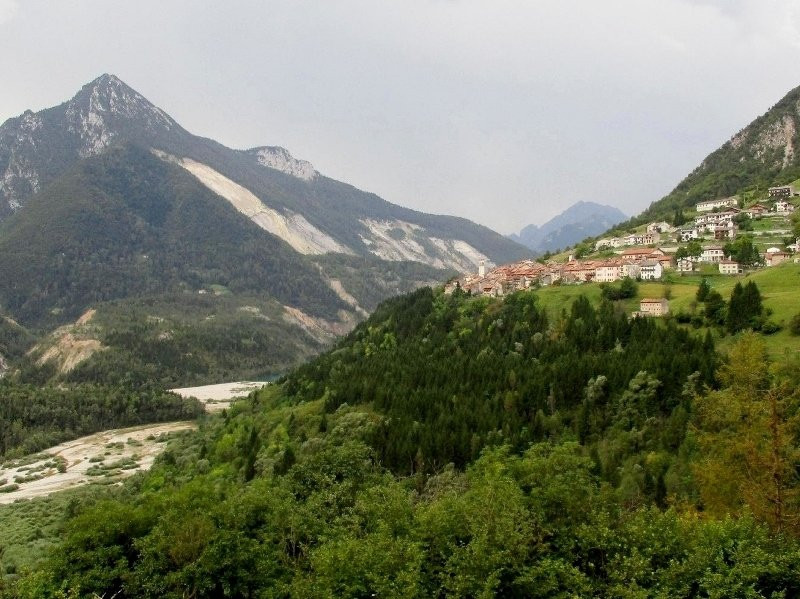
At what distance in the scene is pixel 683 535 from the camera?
2614 cm

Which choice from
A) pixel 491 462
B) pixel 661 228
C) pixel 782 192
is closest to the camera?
pixel 491 462

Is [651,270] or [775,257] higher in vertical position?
[651,270]

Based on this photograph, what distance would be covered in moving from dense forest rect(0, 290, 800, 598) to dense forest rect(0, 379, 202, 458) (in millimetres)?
70021

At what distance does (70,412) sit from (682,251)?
417 ft

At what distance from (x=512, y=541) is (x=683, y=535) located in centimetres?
701

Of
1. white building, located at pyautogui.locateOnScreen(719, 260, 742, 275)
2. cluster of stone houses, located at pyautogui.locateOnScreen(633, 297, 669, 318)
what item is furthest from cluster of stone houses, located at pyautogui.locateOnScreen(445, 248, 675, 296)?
cluster of stone houses, located at pyautogui.locateOnScreen(633, 297, 669, 318)

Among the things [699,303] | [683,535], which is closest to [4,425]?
[699,303]

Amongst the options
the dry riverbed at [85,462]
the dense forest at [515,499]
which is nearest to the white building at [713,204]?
the dense forest at [515,499]

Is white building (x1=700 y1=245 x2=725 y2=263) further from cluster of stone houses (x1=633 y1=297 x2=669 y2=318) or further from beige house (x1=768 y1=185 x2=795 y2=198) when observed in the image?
beige house (x1=768 y1=185 x2=795 y2=198)

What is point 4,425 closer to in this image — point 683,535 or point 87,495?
point 87,495

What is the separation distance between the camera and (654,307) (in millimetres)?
80000

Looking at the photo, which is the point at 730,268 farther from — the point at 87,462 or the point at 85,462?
the point at 85,462

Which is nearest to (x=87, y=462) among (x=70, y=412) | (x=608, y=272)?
(x=70, y=412)

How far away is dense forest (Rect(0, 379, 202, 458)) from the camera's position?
12550 centimetres
